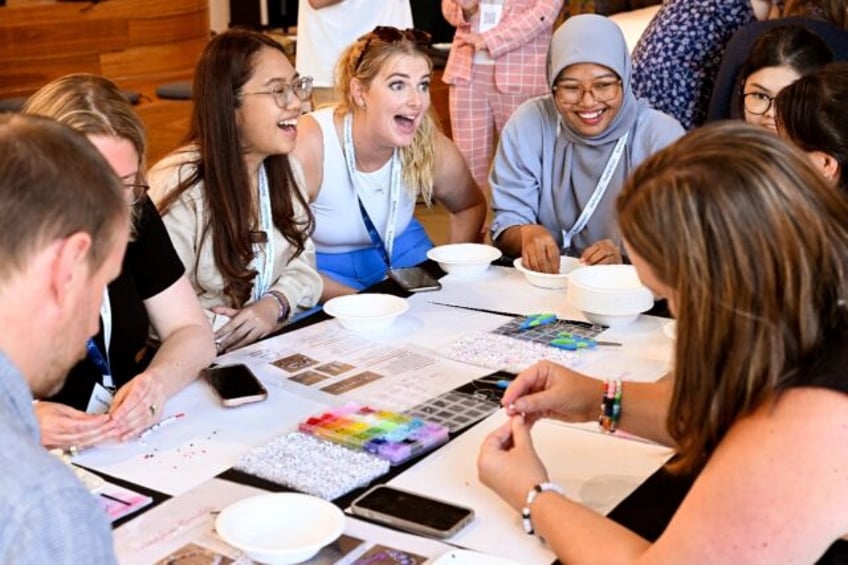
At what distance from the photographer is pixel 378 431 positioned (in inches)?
65.6

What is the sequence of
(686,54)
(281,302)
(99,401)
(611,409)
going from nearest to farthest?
(611,409)
(99,401)
(281,302)
(686,54)

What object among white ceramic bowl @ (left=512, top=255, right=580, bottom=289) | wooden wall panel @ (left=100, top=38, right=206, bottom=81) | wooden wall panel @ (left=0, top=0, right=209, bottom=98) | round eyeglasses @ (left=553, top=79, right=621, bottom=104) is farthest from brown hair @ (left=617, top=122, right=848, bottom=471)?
wooden wall panel @ (left=100, top=38, right=206, bottom=81)

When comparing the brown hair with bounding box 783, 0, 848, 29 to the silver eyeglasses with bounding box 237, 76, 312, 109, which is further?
the brown hair with bounding box 783, 0, 848, 29

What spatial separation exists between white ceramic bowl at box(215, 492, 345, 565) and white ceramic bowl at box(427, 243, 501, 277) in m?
1.21

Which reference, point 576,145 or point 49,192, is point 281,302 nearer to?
point 576,145

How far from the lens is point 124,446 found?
1662 millimetres

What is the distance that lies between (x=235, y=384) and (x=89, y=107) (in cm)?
57

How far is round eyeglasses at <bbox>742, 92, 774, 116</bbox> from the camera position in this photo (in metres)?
2.89

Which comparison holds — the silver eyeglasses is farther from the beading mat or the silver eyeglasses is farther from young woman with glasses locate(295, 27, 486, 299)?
the beading mat

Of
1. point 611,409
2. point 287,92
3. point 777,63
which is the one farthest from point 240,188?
point 777,63

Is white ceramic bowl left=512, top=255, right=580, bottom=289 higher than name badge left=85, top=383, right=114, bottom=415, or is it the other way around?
white ceramic bowl left=512, top=255, right=580, bottom=289

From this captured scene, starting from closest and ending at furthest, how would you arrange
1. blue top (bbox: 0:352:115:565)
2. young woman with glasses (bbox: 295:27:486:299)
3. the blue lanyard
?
1. blue top (bbox: 0:352:115:565)
2. the blue lanyard
3. young woman with glasses (bbox: 295:27:486:299)

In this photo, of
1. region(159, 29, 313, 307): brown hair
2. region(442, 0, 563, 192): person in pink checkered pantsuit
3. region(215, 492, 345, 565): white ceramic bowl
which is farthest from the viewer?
region(442, 0, 563, 192): person in pink checkered pantsuit

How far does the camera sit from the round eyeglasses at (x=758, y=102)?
2.89 metres
